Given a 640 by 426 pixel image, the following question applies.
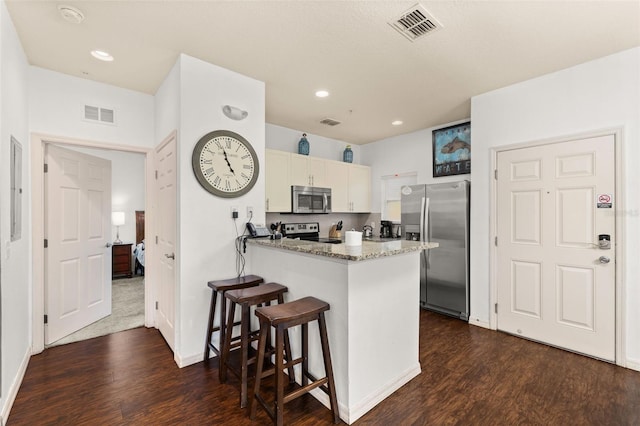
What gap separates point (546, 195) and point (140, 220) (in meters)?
6.94

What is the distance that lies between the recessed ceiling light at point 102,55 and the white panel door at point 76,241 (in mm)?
1088

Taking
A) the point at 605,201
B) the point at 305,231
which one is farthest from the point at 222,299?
the point at 605,201

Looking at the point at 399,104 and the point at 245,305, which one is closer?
the point at 245,305

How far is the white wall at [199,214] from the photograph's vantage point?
2609mm

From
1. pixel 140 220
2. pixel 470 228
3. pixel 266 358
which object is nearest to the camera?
pixel 266 358

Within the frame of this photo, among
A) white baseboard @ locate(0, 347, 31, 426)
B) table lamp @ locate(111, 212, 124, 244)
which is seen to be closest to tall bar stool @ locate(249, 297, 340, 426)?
white baseboard @ locate(0, 347, 31, 426)

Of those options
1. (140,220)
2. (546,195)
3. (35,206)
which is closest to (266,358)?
(35,206)

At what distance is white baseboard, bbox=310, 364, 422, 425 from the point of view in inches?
74.2

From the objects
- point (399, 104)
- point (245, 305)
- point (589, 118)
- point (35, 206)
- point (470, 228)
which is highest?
point (399, 104)

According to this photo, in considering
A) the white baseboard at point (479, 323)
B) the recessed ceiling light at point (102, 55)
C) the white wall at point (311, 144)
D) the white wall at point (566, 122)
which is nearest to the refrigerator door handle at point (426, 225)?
the white wall at point (566, 122)

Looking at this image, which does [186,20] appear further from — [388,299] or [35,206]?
[388,299]

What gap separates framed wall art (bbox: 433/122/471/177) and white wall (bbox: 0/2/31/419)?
15.6 feet

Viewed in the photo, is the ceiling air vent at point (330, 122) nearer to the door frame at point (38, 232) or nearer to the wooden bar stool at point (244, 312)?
the wooden bar stool at point (244, 312)

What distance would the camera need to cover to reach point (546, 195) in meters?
3.02
